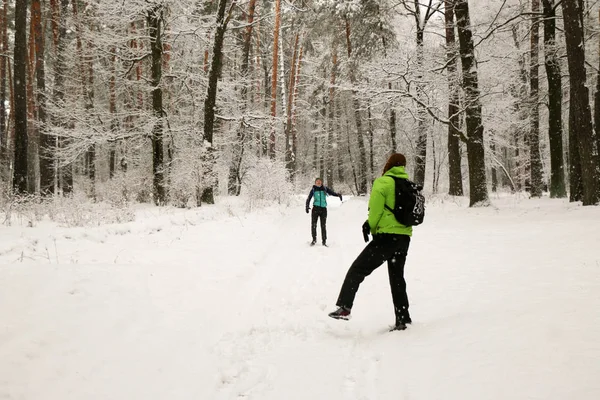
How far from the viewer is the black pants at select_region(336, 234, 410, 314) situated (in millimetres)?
4152

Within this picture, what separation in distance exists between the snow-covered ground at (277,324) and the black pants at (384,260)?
0.46 meters

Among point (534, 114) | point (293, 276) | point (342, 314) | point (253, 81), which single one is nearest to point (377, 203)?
point (342, 314)

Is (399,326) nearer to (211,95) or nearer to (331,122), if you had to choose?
(211,95)

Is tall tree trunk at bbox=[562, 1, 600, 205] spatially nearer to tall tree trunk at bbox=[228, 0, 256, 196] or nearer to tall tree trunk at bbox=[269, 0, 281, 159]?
tall tree trunk at bbox=[228, 0, 256, 196]

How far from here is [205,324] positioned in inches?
181

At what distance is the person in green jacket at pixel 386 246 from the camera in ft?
13.5

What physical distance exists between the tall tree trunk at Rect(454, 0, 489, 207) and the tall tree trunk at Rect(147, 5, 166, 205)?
36.4 ft

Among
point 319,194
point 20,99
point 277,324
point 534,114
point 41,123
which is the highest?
point 534,114

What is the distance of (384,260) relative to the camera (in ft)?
13.9

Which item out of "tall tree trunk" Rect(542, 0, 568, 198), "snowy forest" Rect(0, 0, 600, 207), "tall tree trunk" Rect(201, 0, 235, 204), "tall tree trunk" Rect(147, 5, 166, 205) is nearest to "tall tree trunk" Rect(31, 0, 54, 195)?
"snowy forest" Rect(0, 0, 600, 207)

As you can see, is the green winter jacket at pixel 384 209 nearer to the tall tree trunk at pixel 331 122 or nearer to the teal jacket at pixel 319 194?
the teal jacket at pixel 319 194

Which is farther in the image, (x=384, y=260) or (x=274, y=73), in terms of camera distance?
(x=274, y=73)

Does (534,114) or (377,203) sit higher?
(534,114)

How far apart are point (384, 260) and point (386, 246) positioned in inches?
7.8
